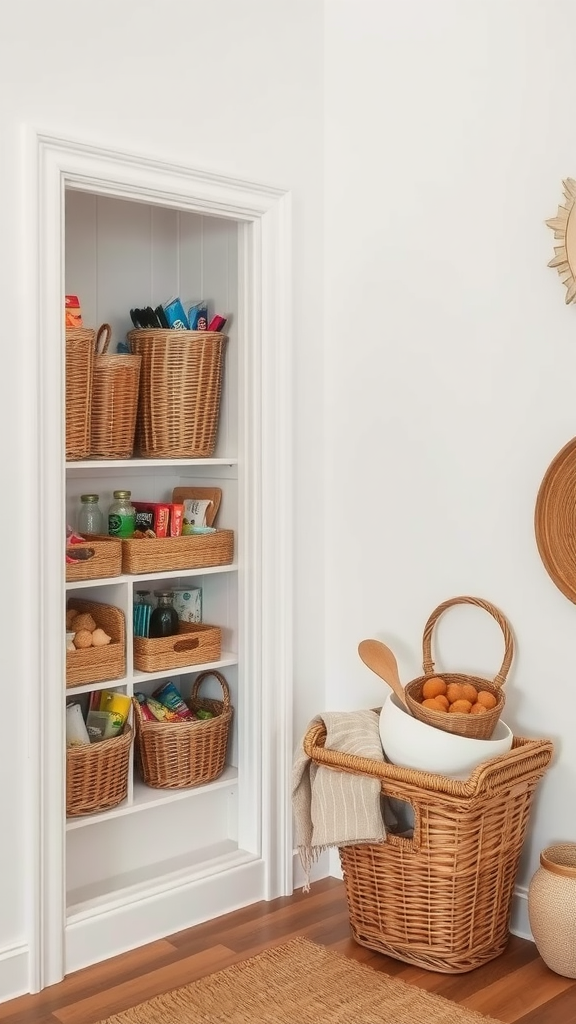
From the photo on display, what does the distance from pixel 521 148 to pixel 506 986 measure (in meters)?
1.97

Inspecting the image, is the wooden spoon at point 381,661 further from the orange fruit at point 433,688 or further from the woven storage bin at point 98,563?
the woven storage bin at point 98,563

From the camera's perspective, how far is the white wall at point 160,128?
7.50 feet

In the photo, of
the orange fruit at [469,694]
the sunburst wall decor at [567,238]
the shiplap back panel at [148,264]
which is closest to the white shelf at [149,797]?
the orange fruit at [469,694]

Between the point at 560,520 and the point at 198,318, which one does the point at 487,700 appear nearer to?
the point at 560,520

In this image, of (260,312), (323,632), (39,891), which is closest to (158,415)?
(260,312)

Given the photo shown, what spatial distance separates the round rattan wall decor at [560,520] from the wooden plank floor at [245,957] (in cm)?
89

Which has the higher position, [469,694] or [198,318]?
[198,318]

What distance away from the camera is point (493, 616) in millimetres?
2588

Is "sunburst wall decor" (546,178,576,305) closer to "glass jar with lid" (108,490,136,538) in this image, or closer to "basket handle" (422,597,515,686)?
"basket handle" (422,597,515,686)

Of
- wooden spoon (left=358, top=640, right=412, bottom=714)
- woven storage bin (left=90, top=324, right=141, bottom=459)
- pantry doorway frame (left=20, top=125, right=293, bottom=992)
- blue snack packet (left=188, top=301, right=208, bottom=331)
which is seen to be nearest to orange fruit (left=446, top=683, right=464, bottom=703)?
wooden spoon (left=358, top=640, right=412, bottom=714)

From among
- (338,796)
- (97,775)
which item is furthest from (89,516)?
(338,796)

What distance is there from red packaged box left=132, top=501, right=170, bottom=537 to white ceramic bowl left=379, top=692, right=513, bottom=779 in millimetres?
868

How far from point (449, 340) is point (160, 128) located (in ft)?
2.92

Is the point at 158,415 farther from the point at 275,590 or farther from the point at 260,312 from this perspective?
the point at 275,590
